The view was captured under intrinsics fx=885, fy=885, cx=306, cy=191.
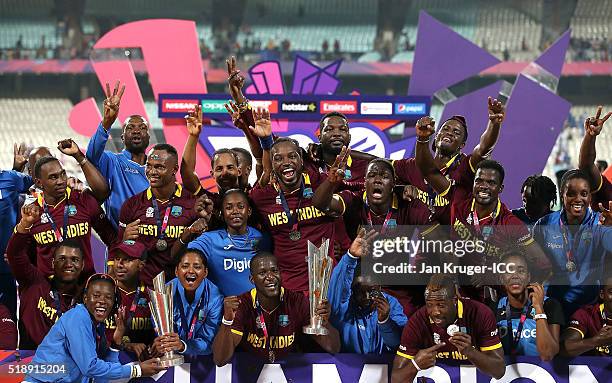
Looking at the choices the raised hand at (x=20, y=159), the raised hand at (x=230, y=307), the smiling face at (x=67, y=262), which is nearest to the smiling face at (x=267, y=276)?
the raised hand at (x=230, y=307)

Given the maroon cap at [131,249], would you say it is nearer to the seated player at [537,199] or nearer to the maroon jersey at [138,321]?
the maroon jersey at [138,321]

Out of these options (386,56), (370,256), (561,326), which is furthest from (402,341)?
(386,56)

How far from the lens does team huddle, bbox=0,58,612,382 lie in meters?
5.03

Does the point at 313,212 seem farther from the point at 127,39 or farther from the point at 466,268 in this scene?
the point at 127,39

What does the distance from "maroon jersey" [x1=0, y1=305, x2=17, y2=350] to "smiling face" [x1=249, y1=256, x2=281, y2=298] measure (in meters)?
1.67

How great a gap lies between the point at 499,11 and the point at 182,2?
748 centimetres

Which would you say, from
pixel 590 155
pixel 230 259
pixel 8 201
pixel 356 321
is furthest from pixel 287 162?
pixel 8 201

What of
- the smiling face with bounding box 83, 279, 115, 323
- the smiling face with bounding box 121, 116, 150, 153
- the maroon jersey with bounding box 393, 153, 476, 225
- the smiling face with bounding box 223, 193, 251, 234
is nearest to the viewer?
the smiling face with bounding box 83, 279, 115, 323

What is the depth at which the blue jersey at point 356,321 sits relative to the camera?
5.21 meters

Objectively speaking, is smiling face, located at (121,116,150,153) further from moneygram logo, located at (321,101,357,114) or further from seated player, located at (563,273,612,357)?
moneygram logo, located at (321,101,357,114)

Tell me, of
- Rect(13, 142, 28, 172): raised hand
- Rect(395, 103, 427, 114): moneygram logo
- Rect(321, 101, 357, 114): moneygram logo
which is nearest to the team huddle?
Rect(13, 142, 28, 172): raised hand

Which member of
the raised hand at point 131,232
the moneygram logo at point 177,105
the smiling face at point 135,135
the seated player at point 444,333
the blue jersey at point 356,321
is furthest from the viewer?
the moneygram logo at point 177,105

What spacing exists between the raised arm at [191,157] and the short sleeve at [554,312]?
7.79ft

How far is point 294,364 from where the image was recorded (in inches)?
202
